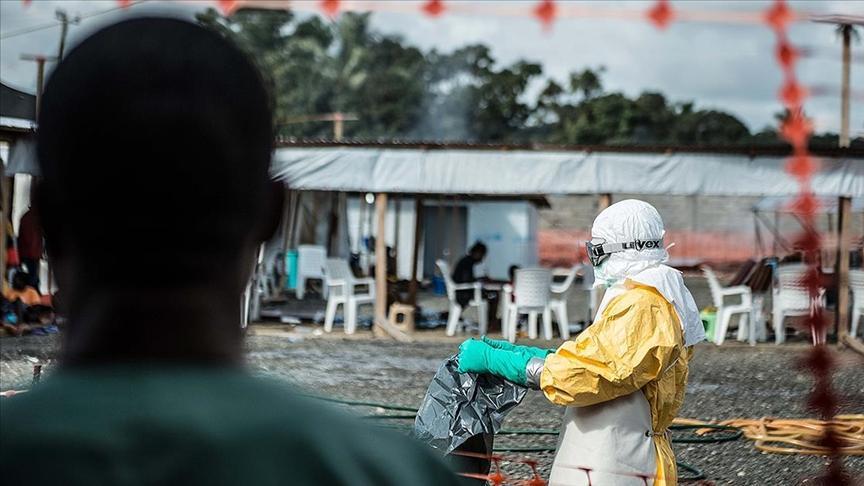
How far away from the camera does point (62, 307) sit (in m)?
1.02

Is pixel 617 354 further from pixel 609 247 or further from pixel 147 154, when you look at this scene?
pixel 147 154

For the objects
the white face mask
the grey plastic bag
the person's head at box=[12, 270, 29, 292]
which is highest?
the white face mask

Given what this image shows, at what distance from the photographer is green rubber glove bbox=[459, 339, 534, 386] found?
3.49 meters

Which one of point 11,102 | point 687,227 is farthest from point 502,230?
point 11,102

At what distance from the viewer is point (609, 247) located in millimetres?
3604

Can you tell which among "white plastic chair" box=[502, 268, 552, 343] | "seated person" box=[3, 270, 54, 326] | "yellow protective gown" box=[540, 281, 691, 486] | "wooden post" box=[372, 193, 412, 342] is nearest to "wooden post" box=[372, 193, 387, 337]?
"wooden post" box=[372, 193, 412, 342]

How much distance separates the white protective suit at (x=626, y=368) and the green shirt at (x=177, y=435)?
7.65 ft

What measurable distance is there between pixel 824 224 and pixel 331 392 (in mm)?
17937

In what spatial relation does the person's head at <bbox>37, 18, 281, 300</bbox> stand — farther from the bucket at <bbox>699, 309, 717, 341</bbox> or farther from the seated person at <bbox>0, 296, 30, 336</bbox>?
the bucket at <bbox>699, 309, 717, 341</bbox>

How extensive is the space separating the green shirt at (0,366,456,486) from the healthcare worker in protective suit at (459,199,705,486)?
2.34 meters

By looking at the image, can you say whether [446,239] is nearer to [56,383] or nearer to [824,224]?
[824,224]

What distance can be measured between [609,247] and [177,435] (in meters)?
2.84

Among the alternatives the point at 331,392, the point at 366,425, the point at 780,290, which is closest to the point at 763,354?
the point at 780,290

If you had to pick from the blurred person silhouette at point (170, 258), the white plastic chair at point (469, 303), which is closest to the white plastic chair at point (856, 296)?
the white plastic chair at point (469, 303)
